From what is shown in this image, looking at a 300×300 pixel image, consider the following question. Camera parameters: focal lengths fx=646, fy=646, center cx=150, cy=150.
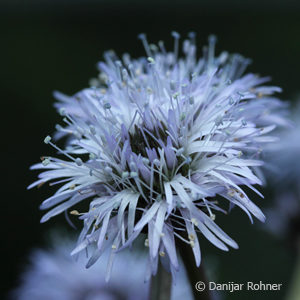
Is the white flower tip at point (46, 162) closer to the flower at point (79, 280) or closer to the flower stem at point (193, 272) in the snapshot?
the flower stem at point (193, 272)

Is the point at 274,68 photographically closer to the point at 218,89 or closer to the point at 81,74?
the point at 81,74

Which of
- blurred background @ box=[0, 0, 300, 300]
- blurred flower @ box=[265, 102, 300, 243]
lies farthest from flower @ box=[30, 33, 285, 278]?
blurred background @ box=[0, 0, 300, 300]

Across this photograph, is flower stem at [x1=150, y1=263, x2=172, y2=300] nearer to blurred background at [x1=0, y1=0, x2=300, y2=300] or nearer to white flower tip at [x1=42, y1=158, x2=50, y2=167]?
white flower tip at [x1=42, y1=158, x2=50, y2=167]

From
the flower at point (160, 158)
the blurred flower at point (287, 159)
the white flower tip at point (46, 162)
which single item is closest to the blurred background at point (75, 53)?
the blurred flower at point (287, 159)

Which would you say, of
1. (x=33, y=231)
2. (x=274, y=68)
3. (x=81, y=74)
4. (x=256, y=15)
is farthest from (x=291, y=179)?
(x=256, y=15)

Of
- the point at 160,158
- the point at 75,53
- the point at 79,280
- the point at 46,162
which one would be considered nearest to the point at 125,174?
the point at 160,158
